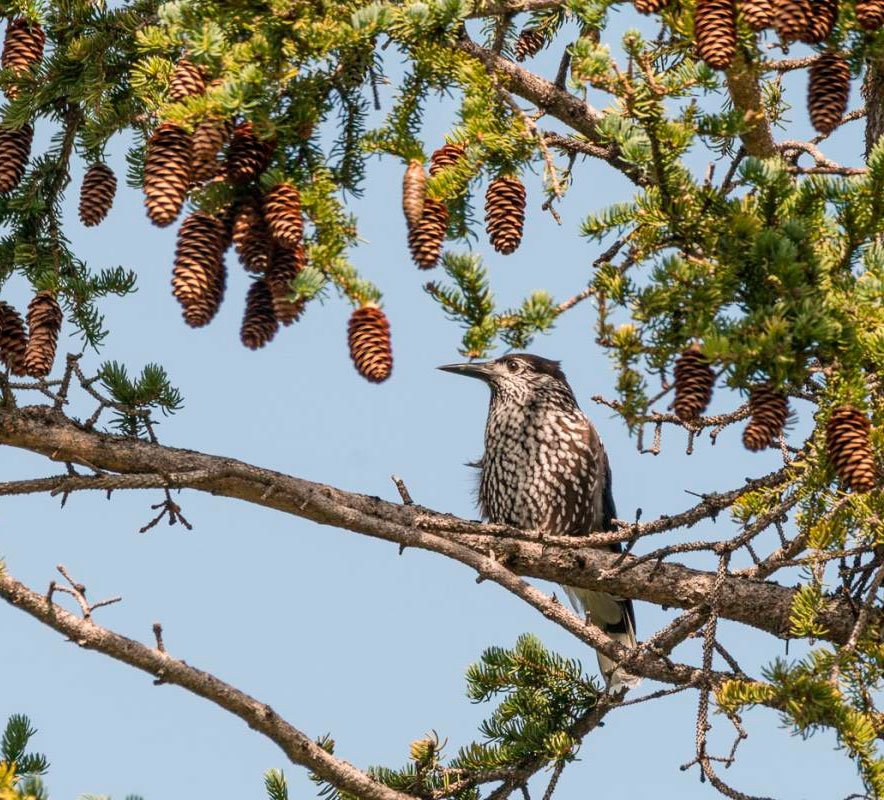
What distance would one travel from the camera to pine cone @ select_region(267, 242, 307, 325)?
372 cm

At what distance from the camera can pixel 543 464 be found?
727 centimetres

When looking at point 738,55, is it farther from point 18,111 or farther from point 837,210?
point 18,111

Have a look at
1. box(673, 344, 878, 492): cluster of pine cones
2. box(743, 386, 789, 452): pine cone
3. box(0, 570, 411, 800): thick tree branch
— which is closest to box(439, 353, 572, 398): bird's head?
box(0, 570, 411, 800): thick tree branch

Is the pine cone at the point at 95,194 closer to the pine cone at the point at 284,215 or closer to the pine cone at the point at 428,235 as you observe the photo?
the pine cone at the point at 284,215

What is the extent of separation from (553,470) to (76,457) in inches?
111

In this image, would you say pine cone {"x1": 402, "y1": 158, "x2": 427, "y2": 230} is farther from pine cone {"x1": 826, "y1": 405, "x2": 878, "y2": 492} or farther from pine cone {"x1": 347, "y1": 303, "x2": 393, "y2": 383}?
pine cone {"x1": 826, "y1": 405, "x2": 878, "y2": 492}

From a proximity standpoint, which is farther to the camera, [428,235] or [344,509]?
[344,509]

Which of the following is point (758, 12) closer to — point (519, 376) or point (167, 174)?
point (167, 174)

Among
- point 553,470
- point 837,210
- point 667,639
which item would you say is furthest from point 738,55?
point 553,470

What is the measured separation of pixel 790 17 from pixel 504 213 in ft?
3.79

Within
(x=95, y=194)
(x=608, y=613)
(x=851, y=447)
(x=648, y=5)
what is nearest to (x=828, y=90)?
(x=648, y=5)

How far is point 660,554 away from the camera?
Result: 16.9 feet

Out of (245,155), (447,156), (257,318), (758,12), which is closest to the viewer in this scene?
(758,12)

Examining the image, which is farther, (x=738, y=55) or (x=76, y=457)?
(x=76, y=457)
